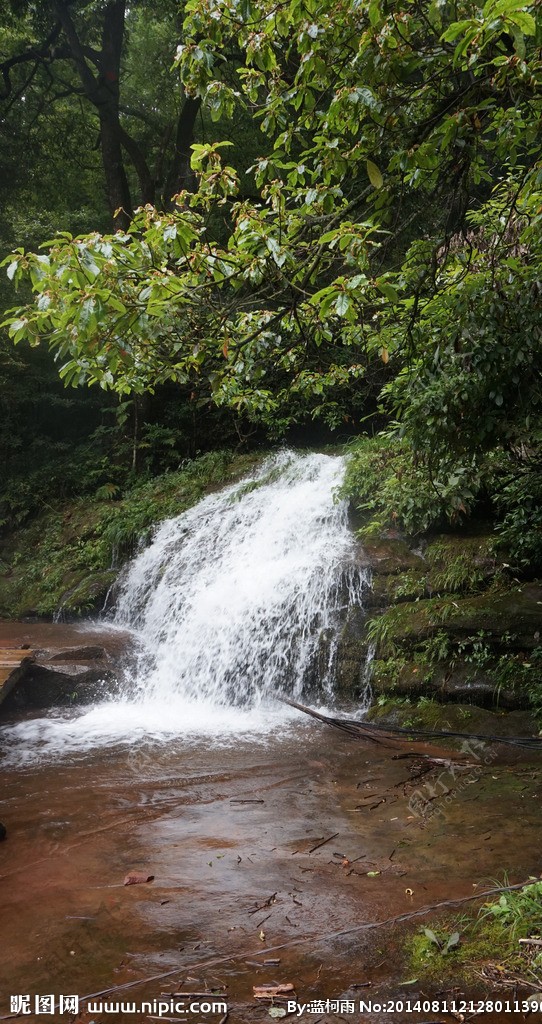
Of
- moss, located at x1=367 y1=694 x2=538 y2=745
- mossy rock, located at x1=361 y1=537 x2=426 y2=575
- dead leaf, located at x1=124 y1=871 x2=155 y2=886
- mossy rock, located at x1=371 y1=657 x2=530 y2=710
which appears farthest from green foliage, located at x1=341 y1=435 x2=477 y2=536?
dead leaf, located at x1=124 y1=871 x2=155 y2=886

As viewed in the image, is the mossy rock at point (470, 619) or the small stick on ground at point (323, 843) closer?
the small stick on ground at point (323, 843)

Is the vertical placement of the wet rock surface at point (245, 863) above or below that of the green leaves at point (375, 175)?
below

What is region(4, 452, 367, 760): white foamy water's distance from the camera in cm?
677

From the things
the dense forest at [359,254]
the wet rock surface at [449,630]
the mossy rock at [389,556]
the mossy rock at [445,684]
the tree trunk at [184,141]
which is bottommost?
the mossy rock at [445,684]

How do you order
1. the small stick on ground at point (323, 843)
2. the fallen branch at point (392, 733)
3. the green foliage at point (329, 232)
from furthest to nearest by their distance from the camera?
the fallen branch at point (392, 733), the small stick on ground at point (323, 843), the green foliage at point (329, 232)

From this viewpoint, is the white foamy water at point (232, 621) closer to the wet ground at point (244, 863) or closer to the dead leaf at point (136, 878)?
the wet ground at point (244, 863)

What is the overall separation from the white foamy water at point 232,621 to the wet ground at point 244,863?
2.96 feet

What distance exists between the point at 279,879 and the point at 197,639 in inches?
195

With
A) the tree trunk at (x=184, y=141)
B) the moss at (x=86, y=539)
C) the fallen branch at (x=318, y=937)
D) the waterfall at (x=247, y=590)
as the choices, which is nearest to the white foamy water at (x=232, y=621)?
the waterfall at (x=247, y=590)

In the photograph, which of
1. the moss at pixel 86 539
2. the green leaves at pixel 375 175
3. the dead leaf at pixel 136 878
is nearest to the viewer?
the green leaves at pixel 375 175

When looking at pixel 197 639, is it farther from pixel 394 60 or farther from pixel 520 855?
pixel 394 60

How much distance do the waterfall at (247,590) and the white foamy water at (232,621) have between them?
17 millimetres

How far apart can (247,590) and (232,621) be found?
0.59 m

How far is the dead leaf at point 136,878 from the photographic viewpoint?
3580 mm
